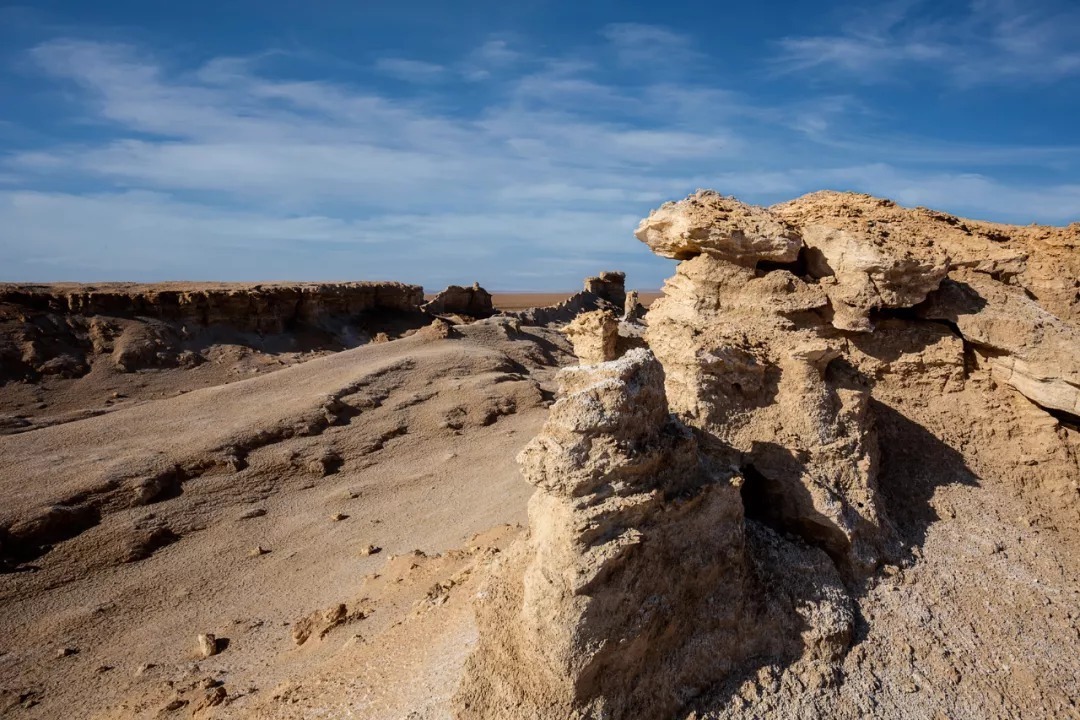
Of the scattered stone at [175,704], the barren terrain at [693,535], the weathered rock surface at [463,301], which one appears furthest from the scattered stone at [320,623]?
the weathered rock surface at [463,301]

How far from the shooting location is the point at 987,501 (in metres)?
6.29

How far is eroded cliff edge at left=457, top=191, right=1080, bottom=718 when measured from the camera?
4.36 meters

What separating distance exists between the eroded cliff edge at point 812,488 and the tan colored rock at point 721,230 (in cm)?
3

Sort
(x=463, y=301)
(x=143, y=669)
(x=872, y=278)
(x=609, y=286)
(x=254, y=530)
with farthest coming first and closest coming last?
(x=609, y=286) < (x=463, y=301) < (x=254, y=530) < (x=143, y=669) < (x=872, y=278)

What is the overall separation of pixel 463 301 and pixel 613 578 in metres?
29.7

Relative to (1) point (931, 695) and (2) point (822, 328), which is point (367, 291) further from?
(1) point (931, 695)

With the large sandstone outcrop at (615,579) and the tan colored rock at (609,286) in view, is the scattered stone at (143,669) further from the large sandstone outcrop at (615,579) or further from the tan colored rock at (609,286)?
the tan colored rock at (609,286)

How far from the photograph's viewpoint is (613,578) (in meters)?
4.30

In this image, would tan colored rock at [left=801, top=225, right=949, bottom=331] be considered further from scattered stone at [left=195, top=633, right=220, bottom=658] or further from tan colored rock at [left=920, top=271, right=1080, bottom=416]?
scattered stone at [left=195, top=633, right=220, bottom=658]

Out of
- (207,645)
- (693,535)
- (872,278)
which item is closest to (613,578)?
(693,535)

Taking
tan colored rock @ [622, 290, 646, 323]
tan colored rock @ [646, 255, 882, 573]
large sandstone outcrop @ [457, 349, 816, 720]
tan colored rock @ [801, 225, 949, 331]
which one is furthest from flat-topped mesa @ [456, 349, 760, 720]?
tan colored rock @ [622, 290, 646, 323]

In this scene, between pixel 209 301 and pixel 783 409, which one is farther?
pixel 209 301

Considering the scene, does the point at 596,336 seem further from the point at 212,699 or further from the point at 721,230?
the point at 212,699

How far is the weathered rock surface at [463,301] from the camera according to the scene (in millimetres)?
32625
